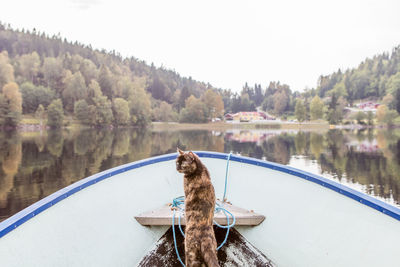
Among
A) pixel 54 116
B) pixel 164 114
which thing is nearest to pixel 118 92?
pixel 164 114

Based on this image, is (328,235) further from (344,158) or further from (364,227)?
(344,158)

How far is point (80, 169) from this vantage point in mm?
14914

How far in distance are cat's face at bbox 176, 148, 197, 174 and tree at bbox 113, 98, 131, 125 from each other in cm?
6385

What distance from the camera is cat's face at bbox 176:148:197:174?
6.11 feet

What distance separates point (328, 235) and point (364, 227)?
314mm

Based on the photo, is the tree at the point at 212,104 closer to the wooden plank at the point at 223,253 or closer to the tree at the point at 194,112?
the tree at the point at 194,112

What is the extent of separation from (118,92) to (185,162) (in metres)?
85.0

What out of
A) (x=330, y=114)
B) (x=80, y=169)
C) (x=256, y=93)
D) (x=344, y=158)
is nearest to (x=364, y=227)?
(x=80, y=169)

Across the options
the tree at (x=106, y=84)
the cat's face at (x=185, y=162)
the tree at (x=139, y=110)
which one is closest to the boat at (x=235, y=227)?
the cat's face at (x=185, y=162)

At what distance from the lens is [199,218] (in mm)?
2004

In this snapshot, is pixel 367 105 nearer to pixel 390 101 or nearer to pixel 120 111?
pixel 390 101

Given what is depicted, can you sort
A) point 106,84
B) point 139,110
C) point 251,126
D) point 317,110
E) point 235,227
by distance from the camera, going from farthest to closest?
point 251,126, point 317,110, point 106,84, point 139,110, point 235,227

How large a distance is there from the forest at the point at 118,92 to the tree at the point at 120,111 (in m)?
0.24

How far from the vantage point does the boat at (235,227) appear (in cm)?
204
